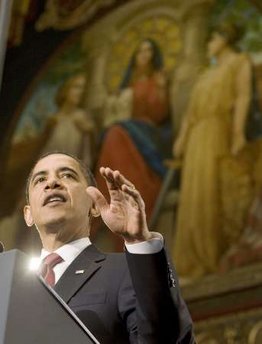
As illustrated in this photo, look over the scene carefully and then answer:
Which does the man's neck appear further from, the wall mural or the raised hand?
the wall mural

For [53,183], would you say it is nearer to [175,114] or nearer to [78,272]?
[78,272]

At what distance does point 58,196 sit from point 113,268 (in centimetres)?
33

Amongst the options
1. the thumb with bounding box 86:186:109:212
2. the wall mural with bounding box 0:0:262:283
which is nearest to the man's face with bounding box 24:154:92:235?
the thumb with bounding box 86:186:109:212

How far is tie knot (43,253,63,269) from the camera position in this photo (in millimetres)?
2947

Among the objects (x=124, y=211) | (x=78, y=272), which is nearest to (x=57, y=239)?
(x=78, y=272)

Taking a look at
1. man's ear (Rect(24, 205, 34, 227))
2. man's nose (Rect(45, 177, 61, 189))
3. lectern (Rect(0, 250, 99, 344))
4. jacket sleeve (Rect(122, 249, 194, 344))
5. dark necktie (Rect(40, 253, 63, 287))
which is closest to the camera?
lectern (Rect(0, 250, 99, 344))

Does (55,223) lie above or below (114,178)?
below

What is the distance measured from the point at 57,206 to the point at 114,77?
7.56 meters

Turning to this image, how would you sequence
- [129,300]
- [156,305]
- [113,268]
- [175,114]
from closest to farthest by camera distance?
[156,305] < [129,300] < [113,268] < [175,114]

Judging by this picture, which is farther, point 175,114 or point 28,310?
point 175,114

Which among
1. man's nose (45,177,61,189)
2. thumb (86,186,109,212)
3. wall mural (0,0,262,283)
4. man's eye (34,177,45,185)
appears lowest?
wall mural (0,0,262,283)

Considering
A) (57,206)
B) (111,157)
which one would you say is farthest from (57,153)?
(111,157)

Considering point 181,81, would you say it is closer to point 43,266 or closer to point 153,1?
point 153,1

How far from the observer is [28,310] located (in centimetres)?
208
